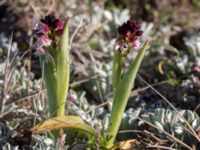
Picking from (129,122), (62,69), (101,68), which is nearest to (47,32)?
(62,69)

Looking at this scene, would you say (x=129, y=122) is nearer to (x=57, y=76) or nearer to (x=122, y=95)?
(x=122, y=95)

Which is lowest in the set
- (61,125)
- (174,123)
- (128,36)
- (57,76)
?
(174,123)

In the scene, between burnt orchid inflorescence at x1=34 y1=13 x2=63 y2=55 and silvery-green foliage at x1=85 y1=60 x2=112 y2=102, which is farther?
silvery-green foliage at x1=85 y1=60 x2=112 y2=102

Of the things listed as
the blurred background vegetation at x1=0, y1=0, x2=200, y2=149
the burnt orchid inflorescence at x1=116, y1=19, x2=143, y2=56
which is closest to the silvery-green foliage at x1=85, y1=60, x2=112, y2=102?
the blurred background vegetation at x1=0, y1=0, x2=200, y2=149

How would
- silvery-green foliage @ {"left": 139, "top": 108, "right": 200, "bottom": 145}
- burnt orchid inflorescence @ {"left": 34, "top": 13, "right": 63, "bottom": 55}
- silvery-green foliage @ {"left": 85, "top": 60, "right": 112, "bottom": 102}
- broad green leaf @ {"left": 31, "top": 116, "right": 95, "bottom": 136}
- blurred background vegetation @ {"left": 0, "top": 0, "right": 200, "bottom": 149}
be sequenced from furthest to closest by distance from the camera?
silvery-green foliage @ {"left": 85, "top": 60, "right": 112, "bottom": 102}, blurred background vegetation @ {"left": 0, "top": 0, "right": 200, "bottom": 149}, silvery-green foliage @ {"left": 139, "top": 108, "right": 200, "bottom": 145}, broad green leaf @ {"left": 31, "top": 116, "right": 95, "bottom": 136}, burnt orchid inflorescence @ {"left": 34, "top": 13, "right": 63, "bottom": 55}

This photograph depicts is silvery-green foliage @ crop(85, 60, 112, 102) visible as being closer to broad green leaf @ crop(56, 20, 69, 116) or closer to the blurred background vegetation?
the blurred background vegetation

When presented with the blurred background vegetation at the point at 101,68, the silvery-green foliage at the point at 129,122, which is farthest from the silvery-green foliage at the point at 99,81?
the silvery-green foliage at the point at 129,122
